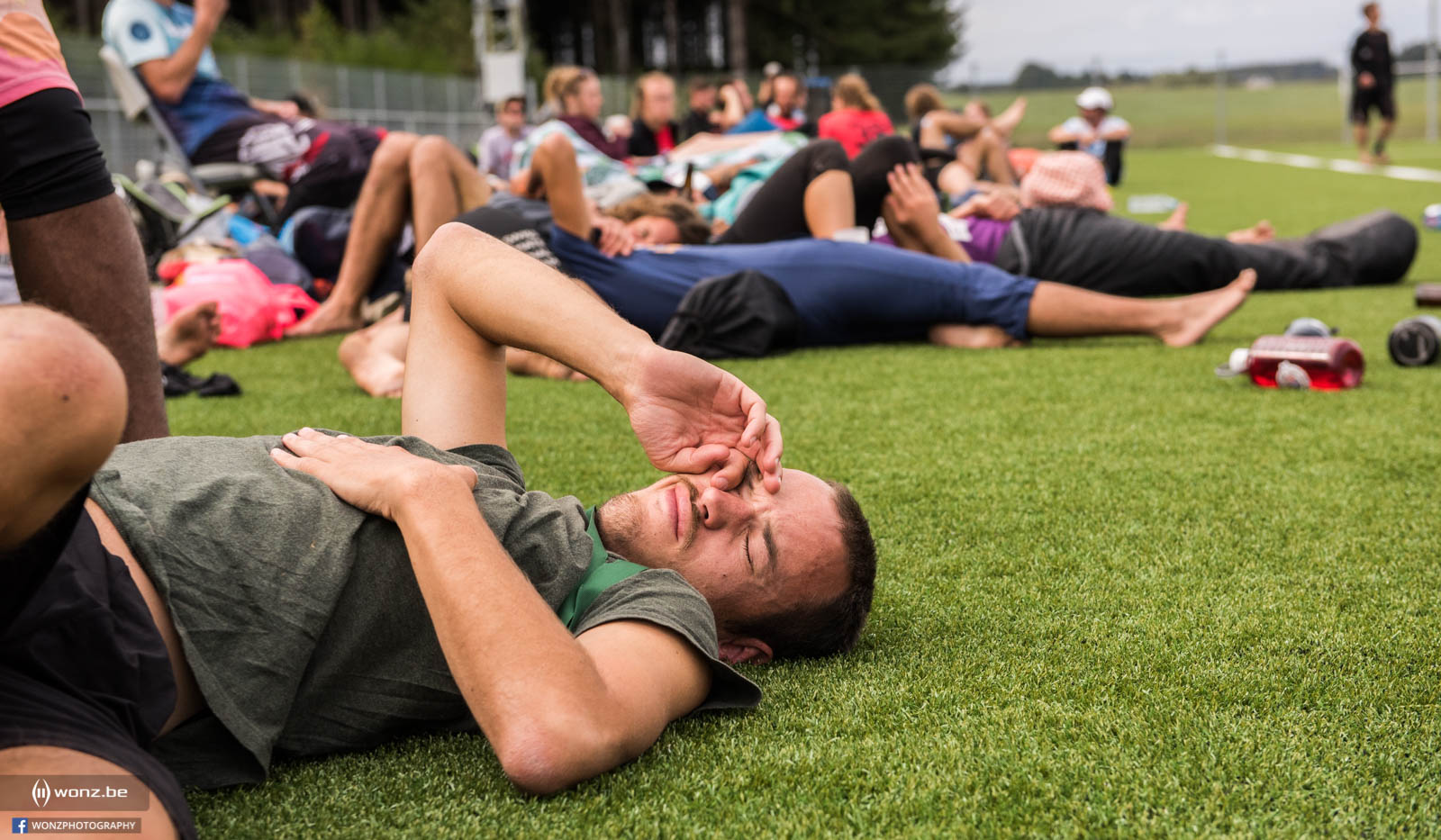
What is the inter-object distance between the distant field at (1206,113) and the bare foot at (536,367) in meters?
32.4

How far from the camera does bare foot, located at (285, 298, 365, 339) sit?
5809 mm

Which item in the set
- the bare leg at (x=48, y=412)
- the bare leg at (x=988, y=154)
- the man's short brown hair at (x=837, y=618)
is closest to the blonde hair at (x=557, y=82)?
the bare leg at (x=988, y=154)

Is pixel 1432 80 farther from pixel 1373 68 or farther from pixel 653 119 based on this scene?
pixel 653 119

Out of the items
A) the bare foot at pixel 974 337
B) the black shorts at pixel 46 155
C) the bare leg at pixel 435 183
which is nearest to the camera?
the black shorts at pixel 46 155

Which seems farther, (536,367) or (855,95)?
(855,95)

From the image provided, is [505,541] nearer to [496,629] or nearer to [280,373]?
[496,629]

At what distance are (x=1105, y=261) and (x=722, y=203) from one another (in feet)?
9.29

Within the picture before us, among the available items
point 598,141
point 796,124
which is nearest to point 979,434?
point 598,141

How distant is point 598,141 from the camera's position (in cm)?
988

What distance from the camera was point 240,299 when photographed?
5852mm

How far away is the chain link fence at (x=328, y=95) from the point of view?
43.0 ft

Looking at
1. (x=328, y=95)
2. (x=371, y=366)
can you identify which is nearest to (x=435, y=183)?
(x=371, y=366)

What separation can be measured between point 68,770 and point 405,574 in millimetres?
500

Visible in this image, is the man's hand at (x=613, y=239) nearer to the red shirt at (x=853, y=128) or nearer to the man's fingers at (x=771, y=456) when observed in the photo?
the man's fingers at (x=771, y=456)
